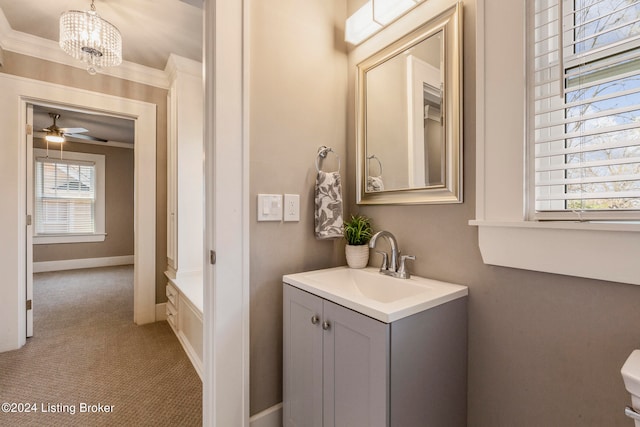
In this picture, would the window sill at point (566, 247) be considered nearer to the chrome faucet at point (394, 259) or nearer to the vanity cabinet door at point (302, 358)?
the chrome faucet at point (394, 259)

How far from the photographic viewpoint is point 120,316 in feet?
9.83

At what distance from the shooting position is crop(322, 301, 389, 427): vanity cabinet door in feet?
2.78

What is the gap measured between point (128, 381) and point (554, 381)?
2.30 m

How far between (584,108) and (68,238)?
22.9ft

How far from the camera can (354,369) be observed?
0.94 meters

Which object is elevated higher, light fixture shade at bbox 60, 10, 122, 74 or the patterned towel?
light fixture shade at bbox 60, 10, 122, 74

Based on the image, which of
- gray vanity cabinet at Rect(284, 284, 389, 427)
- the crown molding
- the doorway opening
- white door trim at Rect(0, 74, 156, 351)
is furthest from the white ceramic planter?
the doorway opening

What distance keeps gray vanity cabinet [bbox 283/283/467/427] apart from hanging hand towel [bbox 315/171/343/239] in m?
0.34

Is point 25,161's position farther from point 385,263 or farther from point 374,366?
point 374,366

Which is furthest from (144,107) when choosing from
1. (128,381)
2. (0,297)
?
(128,381)

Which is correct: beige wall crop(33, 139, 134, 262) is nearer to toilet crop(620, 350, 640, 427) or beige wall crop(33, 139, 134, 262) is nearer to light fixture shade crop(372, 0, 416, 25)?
light fixture shade crop(372, 0, 416, 25)

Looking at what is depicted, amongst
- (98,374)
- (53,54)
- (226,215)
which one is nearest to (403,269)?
(226,215)

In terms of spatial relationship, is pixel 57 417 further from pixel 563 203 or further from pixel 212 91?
pixel 563 203

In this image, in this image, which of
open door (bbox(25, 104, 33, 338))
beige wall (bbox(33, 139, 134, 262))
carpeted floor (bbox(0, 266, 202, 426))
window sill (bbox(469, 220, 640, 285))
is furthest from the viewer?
beige wall (bbox(33, 139, 134, 262))
